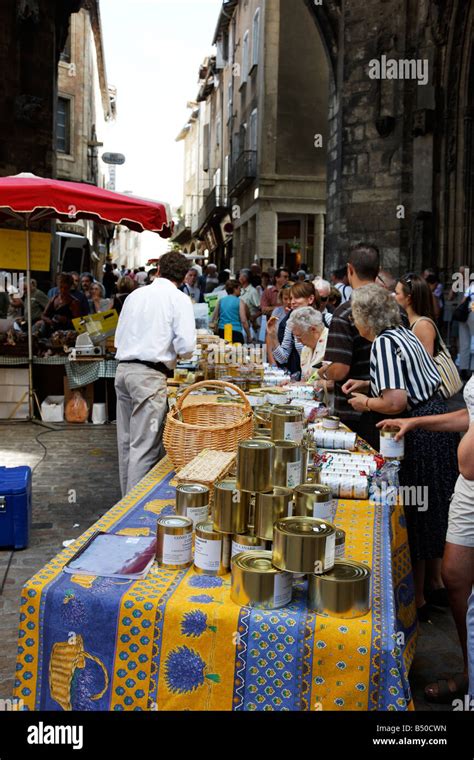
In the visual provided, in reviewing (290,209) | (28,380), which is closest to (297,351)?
(28,380)

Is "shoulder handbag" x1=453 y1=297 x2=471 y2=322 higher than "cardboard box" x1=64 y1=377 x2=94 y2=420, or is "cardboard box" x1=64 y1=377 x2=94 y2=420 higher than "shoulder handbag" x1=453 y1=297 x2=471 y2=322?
"shoulder handbag" x1=453 y1=297 x2=471 y2=322

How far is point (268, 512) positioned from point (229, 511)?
0.13m

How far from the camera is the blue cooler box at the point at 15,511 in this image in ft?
17.7

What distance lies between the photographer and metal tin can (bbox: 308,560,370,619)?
2150mm

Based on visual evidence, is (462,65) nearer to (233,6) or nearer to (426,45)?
(426,45)

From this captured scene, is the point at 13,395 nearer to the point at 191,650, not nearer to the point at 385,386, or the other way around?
A: the point at 385,386

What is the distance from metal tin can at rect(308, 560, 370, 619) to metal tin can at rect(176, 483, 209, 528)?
0.58 metres

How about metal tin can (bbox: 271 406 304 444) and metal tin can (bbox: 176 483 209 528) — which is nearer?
metal tin can (bbox: 176 483 209 528)

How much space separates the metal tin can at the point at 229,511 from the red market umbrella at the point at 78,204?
23.1 feet

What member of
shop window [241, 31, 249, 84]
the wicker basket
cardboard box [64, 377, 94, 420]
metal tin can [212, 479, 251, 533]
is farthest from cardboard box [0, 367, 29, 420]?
shop window [241, 31, 249, 84]

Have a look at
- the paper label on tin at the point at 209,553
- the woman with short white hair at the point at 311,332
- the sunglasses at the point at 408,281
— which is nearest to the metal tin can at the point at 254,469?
the paper label on tin at the point at 209,553

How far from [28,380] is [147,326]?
5.02 metres

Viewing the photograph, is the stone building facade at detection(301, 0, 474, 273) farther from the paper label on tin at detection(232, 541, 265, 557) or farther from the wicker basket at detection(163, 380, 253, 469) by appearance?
the paper label on tin at detection(232, 541, 265, 557)

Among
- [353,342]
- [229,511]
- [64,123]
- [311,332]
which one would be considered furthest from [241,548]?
[64,123]
